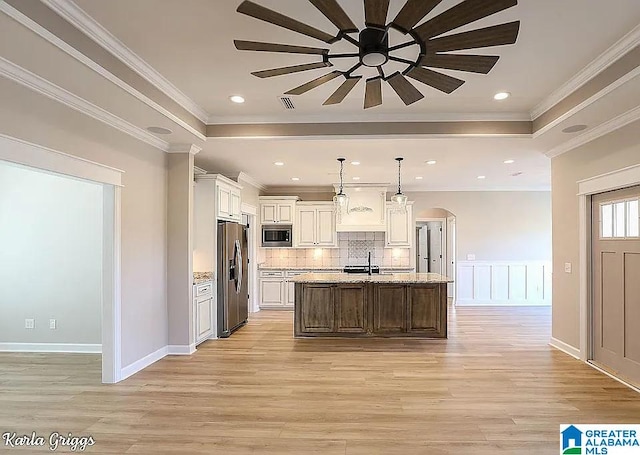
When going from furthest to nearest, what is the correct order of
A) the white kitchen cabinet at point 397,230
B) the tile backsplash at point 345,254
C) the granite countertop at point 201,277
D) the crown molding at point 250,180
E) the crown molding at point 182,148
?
1. the tile backsplash at point 345,254
2. the white kitchen cabinet at point 397,230
3. the crown molding at point 250,180
4. the granite countertop at point 201,277
5. the crown molding at point 182,148

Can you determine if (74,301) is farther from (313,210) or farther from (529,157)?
(529,157)

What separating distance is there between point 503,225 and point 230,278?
6407 millimetres

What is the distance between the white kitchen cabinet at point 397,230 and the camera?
9500 mm

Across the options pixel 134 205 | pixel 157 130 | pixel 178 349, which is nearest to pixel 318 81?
pixel 157 130

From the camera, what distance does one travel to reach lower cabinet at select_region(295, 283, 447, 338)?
6.25 meters

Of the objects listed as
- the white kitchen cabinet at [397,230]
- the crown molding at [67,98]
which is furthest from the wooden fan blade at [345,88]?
the white kitchen cabinet at [397,230]

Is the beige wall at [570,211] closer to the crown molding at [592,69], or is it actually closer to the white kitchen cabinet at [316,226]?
the crown molding at [592,69]

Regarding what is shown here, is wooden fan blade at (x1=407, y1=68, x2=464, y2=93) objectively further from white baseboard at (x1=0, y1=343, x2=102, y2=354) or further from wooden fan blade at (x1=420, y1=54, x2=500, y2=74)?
white baseboard at (x1=0, y1=343, x2=102, y2=354)

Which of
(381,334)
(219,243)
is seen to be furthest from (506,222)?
(219,243)

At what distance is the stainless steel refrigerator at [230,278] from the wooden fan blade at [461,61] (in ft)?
15.1

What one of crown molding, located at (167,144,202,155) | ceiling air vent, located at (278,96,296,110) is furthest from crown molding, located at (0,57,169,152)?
ceiling air vent, located at (278,96,296,110)

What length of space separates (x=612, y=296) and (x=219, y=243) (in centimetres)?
497

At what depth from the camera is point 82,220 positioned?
5.58 m

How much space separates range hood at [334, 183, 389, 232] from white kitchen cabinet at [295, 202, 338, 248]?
0.37 m
